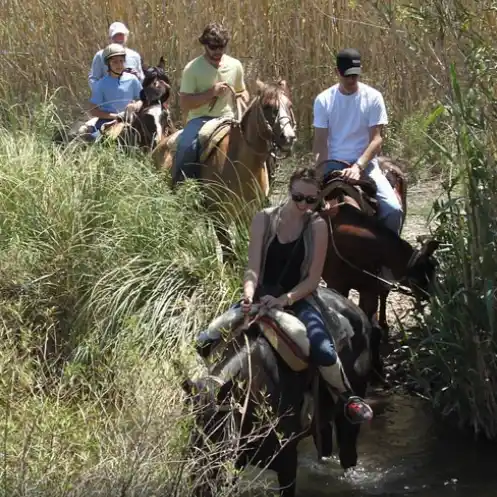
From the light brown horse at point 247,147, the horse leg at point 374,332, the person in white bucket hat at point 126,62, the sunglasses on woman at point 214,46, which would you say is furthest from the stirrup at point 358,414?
the person in white bucket hat at point 126,62

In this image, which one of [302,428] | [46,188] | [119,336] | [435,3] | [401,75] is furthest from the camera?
[401,75]

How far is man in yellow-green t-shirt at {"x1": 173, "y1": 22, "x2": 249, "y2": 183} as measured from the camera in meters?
10.5

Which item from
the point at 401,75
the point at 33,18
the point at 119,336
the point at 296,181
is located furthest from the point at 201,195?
the point at 33,18

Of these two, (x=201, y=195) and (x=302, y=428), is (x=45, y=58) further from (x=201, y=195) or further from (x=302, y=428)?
(x=302, y=428)

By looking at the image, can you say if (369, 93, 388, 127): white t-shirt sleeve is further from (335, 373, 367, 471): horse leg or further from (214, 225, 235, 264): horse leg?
(335, 373, 367, 471): horse leg

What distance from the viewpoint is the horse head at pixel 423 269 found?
8.97 metres

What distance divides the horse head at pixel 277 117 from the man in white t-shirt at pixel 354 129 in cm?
28

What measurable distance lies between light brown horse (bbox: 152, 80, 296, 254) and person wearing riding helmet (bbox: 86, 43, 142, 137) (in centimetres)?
291

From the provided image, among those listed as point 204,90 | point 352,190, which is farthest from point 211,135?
point 352,190

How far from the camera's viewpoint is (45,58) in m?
15.7

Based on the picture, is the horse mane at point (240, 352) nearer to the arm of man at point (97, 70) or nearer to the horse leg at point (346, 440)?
the horse leg at point (346, 440)

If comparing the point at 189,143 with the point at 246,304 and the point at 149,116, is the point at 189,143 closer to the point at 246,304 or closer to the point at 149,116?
the point at 149,116

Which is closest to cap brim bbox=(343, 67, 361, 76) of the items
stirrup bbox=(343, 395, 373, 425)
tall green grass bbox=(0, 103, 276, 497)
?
tall green grass bbox=(0, 103, 276, 497)

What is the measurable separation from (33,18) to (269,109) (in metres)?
6.96
